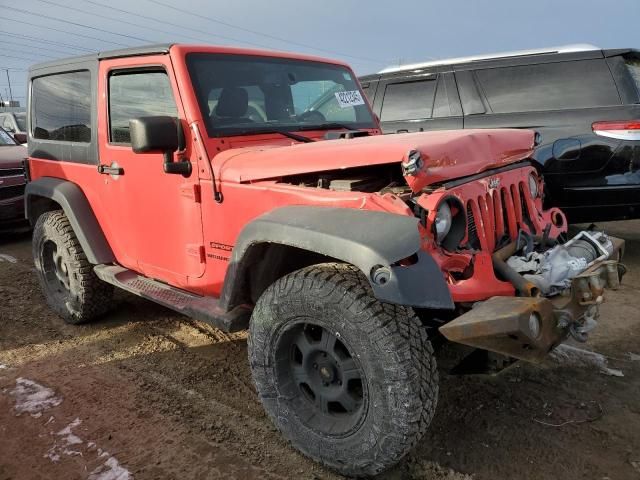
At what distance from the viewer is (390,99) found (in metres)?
6.95

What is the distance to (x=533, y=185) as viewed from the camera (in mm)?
3127

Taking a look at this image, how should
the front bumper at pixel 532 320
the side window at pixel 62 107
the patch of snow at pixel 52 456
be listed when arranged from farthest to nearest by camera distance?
the side window at pixel 62 107 < the patch of snow at pixel 52 456 < the front bumper at pixel 532 320

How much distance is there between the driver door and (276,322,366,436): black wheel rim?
2.95ft

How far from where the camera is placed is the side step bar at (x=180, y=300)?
2828 millimetres

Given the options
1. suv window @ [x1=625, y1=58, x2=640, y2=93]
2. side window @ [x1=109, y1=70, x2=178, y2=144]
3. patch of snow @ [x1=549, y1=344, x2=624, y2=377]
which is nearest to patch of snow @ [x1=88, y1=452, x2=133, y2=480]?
side window @ [x1=109, y1=70, x2=178, y2=144]

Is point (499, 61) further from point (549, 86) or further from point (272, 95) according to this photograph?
point (272, 95)

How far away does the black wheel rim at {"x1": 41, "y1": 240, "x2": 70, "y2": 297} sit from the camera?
4340mm

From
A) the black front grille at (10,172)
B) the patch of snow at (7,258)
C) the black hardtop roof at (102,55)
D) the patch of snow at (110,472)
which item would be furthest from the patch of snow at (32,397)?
the black front grille at (10,172)

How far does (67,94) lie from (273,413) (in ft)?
9.82

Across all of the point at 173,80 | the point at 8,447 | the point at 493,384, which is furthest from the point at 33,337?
the point at 493,384

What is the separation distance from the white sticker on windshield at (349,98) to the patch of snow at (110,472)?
2699mm

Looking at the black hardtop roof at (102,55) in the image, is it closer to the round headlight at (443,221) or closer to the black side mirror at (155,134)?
the black side mirror at (155,134)

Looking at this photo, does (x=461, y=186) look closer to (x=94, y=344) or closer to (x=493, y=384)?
(x=493, y=384)

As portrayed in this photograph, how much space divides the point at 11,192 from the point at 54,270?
10.6 ft
